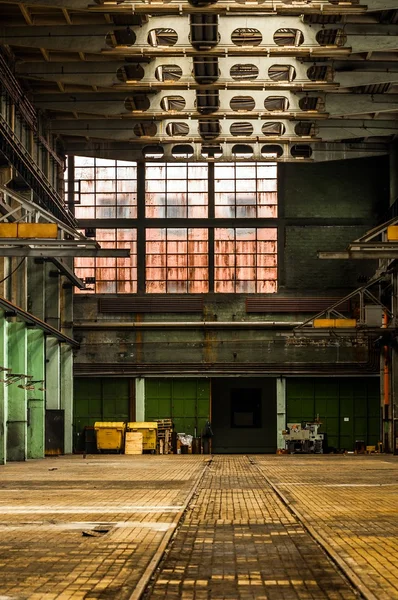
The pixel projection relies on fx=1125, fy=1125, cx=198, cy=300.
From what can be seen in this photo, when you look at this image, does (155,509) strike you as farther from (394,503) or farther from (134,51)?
(134,51)

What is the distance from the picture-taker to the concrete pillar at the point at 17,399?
3097cm

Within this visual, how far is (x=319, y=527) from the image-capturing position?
1117 cm

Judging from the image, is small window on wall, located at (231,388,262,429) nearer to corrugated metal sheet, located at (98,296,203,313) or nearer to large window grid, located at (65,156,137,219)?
corrugated metal sheet, located at (98,296,203,313)

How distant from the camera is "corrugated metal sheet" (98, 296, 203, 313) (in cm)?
4388

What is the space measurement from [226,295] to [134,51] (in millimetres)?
16736

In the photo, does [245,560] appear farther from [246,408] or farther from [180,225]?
[246,408]

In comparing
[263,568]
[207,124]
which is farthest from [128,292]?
[263,568]

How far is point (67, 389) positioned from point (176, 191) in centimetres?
897

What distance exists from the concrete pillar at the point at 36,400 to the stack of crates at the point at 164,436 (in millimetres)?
7877

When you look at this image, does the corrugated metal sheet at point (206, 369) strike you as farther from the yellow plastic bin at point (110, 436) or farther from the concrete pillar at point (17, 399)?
the concrete pillar at point (17, 399)

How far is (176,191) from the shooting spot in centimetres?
4419

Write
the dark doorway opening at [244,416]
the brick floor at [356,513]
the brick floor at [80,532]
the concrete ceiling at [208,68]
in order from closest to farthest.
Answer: the brick floor at [80,532], the brick floor at [356,513], the concrete ceiling at [208,68], the dark doorway opening at [244,416]

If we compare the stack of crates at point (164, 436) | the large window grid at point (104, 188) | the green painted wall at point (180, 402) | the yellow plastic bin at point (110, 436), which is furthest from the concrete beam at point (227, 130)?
the stack of crates at point (164, 436)

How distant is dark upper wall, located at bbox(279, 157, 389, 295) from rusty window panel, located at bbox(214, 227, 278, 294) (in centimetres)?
48
